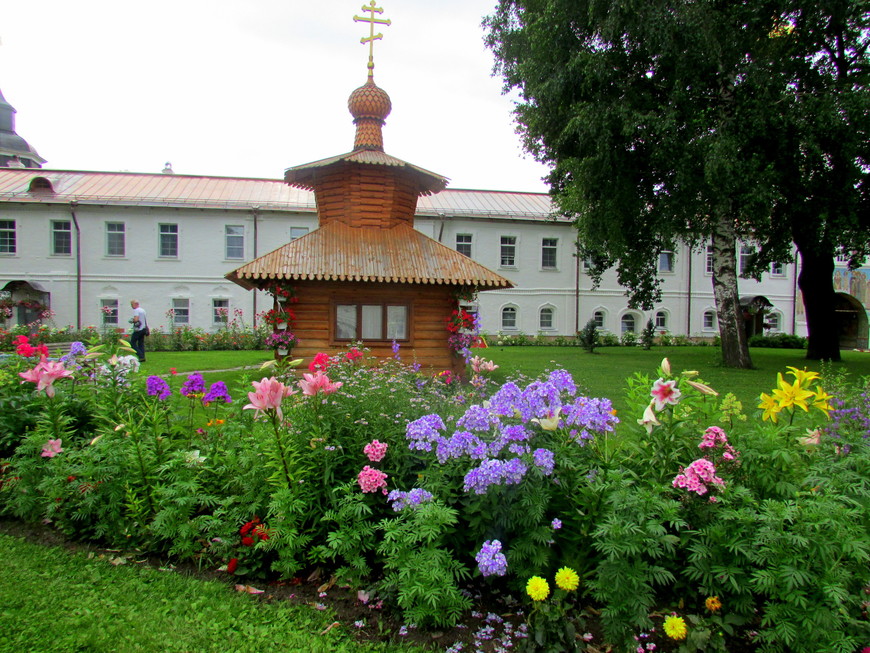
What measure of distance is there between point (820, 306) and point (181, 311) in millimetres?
27481

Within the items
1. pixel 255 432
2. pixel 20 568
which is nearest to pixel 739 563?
pixel 255 432

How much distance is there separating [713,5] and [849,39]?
5.10 metres

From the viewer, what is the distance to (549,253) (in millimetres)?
29828

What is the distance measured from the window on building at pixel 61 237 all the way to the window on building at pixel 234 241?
714cm

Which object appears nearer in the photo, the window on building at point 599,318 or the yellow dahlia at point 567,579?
the yellow dahlia at point 567,579

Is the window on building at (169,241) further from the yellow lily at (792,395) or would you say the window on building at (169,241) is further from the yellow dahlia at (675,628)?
the yellow dahlia at (675,628)

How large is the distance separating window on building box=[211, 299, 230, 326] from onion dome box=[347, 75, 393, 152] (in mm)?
16114

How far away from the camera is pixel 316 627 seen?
2.94 m

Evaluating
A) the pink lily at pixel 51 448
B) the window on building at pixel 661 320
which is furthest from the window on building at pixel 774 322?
the pink lily at pixel 51 448

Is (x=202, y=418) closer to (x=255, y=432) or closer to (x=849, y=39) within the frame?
(x=255, y=432)

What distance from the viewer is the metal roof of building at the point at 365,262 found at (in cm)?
1096

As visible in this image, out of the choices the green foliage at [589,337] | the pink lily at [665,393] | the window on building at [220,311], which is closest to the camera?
the pink lily at [665,393]

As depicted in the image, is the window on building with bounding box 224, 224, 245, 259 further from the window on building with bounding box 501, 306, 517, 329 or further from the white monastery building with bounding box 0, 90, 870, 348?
the window on building with bounding box 501, 306, 517, 329

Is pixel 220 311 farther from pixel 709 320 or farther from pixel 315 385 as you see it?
pixel 709 320
